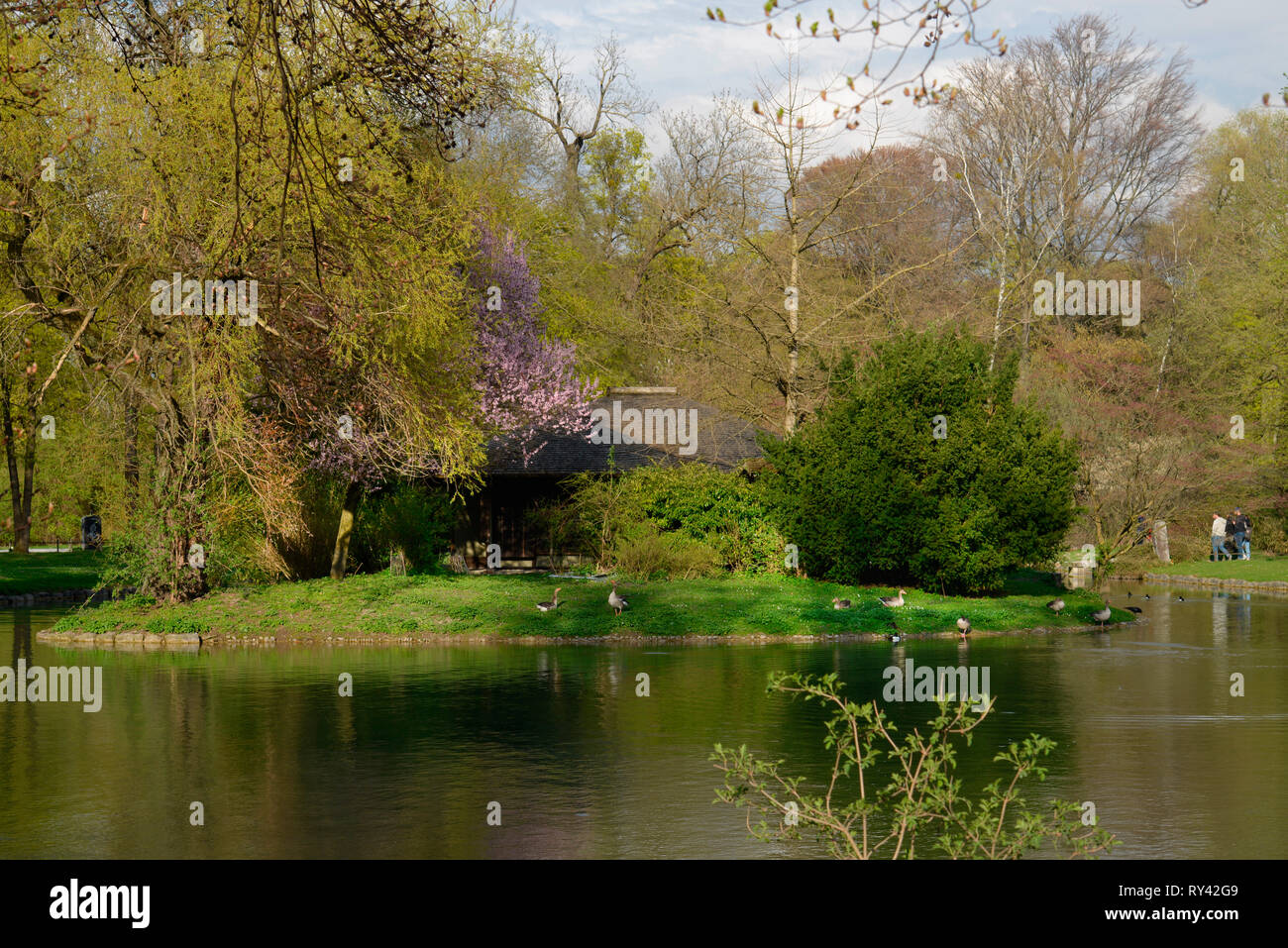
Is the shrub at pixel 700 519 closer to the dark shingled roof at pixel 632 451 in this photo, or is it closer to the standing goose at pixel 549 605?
the dark shingled roof at pixel 632 451

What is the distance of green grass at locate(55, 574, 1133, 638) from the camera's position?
74.1 feet

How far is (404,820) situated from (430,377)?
18.3m

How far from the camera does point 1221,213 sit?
51.1 meters

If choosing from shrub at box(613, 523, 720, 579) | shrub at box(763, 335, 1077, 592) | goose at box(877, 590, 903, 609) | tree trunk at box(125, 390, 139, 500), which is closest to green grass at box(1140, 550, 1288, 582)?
shrub at box(763, 335, 1077, 592)

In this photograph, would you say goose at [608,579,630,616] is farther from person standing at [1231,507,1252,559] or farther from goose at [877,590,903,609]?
person standing at [1231,507,1252,559]

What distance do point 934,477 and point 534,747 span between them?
16.7 metres

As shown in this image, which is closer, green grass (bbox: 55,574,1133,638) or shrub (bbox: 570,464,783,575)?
green grass (bbox: 55,574,1133,638)

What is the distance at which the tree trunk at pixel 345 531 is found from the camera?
27.8m

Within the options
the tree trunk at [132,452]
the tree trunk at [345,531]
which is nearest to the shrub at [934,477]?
the tree trunk at [345,531]

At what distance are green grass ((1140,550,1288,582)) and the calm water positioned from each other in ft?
63.4

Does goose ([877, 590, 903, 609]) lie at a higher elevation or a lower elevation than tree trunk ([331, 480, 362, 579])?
lower

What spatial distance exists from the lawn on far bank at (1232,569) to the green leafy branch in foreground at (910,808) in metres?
29.8

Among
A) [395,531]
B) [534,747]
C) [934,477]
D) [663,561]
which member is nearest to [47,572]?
[395,531]

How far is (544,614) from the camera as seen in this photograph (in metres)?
23.5
